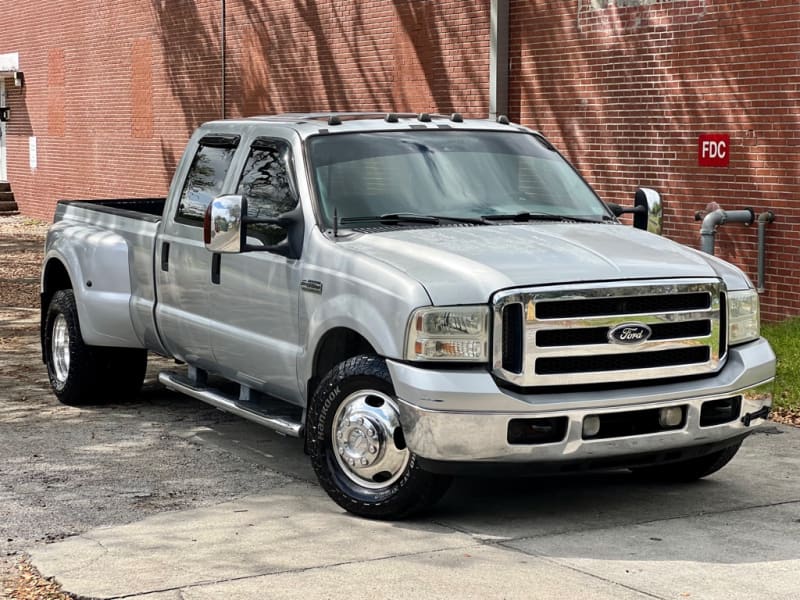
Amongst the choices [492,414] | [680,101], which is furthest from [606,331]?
[680,101]

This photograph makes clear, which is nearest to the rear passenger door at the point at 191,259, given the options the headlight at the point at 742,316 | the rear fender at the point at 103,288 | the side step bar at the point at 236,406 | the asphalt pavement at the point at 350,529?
the side step bar at the point at 236,406

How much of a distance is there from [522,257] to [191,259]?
2623mm

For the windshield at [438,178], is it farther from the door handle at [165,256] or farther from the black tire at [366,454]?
the door handle at [165,256]

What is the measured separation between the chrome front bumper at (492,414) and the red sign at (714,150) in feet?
24.9

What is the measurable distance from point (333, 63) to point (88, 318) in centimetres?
1139

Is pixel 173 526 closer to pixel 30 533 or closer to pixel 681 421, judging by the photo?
pixel 30 533

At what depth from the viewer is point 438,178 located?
7.55 metres

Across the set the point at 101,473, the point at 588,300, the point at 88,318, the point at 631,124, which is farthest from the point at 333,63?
the point at 588,300

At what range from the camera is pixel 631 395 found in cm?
635

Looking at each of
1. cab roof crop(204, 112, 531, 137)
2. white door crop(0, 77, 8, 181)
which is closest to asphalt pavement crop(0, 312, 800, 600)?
cab roof crop(204, 112, 531, 137)

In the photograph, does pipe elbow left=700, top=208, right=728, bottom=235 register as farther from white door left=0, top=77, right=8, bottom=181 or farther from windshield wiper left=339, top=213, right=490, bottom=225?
white door left=0, top=77, right=8, bottom=181

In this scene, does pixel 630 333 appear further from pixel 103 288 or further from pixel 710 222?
pixel 710 222

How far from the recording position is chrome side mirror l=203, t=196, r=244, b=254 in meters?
7.09

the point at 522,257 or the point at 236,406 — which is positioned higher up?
the point at 522,257
